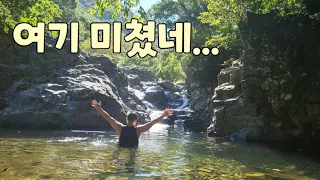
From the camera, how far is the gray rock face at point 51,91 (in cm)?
1648

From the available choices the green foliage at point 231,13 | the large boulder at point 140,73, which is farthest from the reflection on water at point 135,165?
the large boulder at point 140,73

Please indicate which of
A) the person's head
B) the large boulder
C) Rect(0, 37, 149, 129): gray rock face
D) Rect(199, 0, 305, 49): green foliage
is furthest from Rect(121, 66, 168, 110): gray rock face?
the person's head

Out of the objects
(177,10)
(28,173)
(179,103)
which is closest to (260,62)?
(28,173)

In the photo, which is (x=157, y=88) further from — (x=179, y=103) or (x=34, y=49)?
(x=34, y=49)

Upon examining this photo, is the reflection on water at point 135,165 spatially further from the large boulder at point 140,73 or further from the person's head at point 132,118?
the large boulder at point 140,73

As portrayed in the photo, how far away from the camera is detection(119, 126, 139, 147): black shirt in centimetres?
973

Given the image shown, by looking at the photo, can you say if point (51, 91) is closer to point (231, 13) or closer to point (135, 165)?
point (231, 13)

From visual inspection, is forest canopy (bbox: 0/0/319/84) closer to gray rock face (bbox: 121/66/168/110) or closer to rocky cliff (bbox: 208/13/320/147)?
rocky cliff (bbox: 208/13/320/147)

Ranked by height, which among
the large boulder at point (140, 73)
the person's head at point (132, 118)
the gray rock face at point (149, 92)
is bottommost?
the person's head at point (132, 118)

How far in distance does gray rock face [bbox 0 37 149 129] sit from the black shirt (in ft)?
25.0

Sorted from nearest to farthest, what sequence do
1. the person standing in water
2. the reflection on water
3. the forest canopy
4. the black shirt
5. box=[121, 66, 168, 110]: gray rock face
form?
the reflection on water → the forest canopy → the person standing in water → the black shirt → box=[121, 66, 168, 110]: gray rock face

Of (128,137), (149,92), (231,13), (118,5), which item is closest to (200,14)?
(231,13)

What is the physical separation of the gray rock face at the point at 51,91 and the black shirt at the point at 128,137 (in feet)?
25.0

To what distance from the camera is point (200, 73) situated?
2862cm
